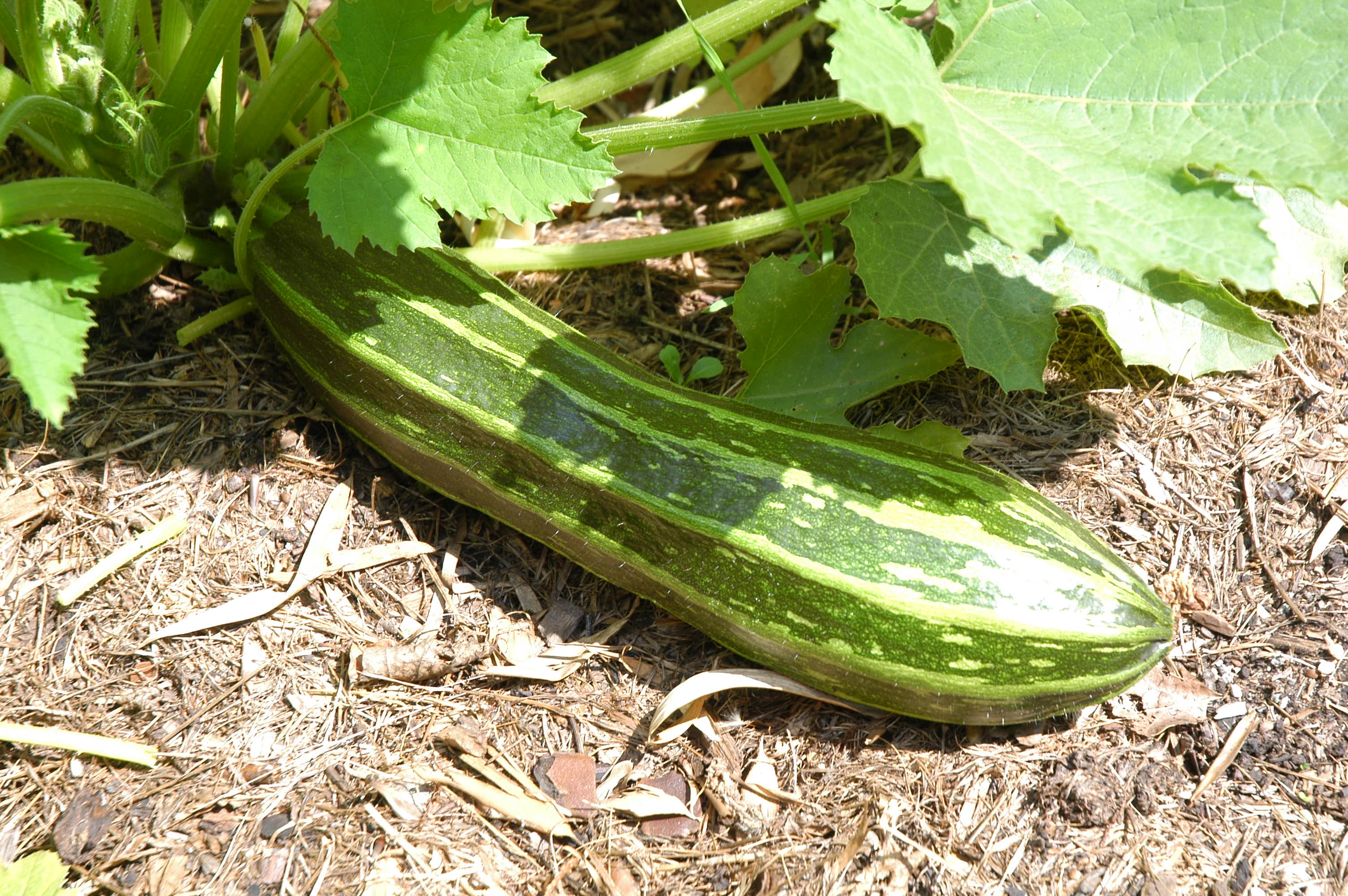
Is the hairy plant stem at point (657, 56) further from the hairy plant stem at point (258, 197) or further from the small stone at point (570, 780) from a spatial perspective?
the small stone at point (570, 780)

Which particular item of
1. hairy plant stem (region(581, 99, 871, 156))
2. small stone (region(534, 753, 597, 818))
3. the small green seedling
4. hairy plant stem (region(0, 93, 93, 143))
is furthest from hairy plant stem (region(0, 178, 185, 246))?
small stone (region(534, 753, 597, 818))

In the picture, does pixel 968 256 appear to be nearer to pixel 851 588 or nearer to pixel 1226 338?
pixel 1226 338

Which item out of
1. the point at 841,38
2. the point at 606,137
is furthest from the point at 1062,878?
the point at 606,137

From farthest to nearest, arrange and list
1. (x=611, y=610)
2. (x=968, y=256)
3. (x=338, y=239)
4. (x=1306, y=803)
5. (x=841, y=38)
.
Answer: (x=611, y=610) < (x=968, y=256) < (x=1306, y=803) < (x=338, y=239) < (x=841, y=38)

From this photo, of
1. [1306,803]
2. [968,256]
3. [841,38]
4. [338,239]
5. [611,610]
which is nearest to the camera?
[841,38]

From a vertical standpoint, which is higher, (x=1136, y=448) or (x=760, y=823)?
(x=1136, y=448)

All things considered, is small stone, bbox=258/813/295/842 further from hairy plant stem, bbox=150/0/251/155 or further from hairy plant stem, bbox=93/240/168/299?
hairy plant stem, bbox=150/0/251/155

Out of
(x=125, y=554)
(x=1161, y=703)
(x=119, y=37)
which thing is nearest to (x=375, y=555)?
(x=125, y=554)

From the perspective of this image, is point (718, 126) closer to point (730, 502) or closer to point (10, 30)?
point (730, 502)

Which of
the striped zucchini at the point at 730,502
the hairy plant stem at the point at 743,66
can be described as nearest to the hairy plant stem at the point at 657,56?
the hairy plant stem at the point at 743,66
